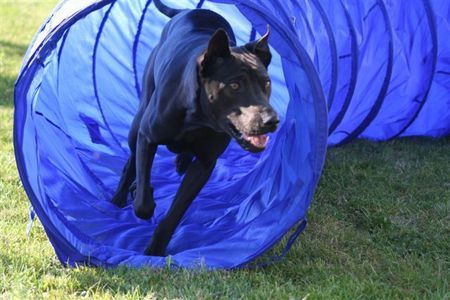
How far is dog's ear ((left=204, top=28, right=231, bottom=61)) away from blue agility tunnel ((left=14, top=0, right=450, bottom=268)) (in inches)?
11.6

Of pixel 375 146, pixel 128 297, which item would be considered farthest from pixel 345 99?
pixel 128 297

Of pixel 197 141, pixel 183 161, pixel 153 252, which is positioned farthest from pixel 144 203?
pixel 183 161

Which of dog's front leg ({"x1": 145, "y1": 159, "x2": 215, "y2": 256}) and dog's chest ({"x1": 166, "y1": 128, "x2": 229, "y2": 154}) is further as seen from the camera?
dog's front leg ({"x1": 145, "y1": 159, "x2": 215, "y2": 256})

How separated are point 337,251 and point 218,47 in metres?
1.39

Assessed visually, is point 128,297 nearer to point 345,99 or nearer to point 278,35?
point 278,35

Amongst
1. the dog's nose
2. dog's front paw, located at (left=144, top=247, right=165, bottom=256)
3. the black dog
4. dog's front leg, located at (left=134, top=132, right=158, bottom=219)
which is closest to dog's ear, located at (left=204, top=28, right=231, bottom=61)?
the black dog

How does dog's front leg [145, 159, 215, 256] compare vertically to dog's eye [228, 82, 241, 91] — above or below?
below

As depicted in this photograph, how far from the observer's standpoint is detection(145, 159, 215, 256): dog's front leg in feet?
13.6

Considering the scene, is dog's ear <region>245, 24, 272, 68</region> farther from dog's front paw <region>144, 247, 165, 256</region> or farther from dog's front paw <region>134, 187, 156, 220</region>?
dog's front paw <region>144, 247, 165, 256</region>

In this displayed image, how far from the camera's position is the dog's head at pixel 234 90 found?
348cm

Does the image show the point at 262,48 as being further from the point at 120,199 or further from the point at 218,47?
the point at 120,199

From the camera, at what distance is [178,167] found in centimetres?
508

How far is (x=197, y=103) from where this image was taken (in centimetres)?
375

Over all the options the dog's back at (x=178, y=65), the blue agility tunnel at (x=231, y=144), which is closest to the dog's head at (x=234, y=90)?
the dog's back at (x=178, y=65)
